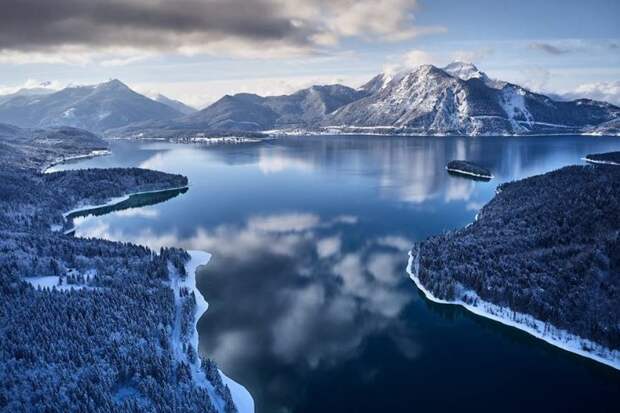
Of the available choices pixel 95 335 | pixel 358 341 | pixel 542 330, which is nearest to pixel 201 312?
pixel 95 335

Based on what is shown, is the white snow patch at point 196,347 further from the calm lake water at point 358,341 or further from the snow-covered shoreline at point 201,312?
the calm lake water at point 358,341

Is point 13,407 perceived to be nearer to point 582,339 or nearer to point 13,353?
point 13,353

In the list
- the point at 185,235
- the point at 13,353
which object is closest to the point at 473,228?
the point at 185,235

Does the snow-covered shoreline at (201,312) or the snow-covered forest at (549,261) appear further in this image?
the snow-covered forest at (549,261)

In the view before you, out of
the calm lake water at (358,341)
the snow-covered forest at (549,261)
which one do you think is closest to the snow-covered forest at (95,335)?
the calm lake water at (358,341)

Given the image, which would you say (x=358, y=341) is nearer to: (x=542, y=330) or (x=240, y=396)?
(x=240, y=396)
